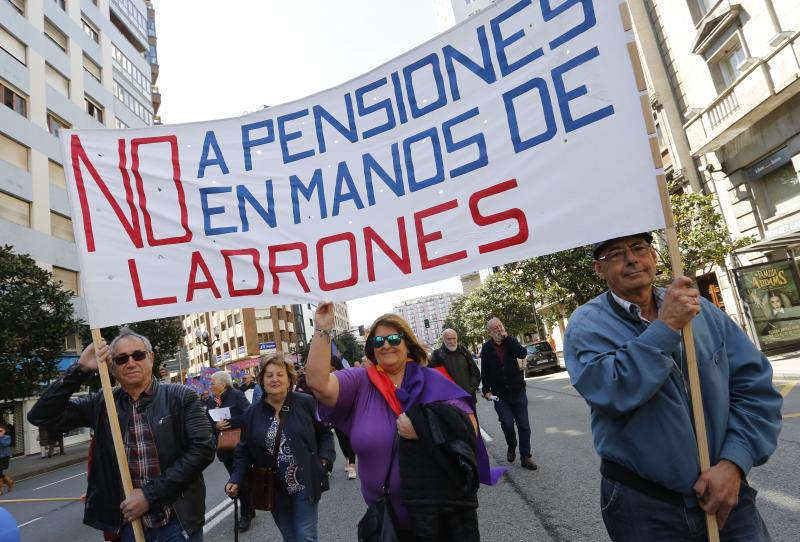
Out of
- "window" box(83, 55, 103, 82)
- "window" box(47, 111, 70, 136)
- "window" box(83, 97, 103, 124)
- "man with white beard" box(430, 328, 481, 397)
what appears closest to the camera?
"man with white beard" box(430, 328, 481, 397)

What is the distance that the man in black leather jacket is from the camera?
286 centimetres

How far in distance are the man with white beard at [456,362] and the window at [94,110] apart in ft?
106

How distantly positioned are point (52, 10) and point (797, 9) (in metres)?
33.7

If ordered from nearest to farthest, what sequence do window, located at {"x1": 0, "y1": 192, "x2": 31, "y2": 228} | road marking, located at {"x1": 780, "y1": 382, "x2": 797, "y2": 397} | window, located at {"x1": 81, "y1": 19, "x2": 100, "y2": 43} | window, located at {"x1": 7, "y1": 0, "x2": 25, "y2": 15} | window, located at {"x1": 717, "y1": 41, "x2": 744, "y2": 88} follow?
road marking, located at {"x1": 780, "y1": 382, "x2": 797, "y2": 397} < window, located at {"x1": 717, "y1": 41, "x2": 744, "y2": 88} < window, located at {"x1": 0, "y1": 192, "x2": 31, "y2": 228} < window, located at {"x1": 7, "y1": 0, "x2": 25, "y2": 15} < window, located at {"x1": 81, "y1": 19, "x2": 100, "y2": 43}

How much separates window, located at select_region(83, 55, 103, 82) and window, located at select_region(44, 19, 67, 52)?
205cm

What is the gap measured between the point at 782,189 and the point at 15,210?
29.6 meters

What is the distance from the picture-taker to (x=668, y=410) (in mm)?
1895

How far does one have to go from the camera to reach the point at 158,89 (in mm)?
50188

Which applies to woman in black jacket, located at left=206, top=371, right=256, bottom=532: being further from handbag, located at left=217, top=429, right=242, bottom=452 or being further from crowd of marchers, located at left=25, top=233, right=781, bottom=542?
crowd of marchers, located at left=25, top=233, right=781, bottom=542

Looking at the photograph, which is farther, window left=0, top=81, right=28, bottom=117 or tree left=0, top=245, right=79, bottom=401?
window left=0, top=81, right=28, bottom=117

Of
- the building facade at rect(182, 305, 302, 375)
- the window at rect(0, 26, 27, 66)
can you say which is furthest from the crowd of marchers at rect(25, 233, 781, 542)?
the building facade at rect(182, 305, 302, 375)

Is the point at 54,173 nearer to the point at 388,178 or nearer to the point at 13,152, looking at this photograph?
the point at 13,152

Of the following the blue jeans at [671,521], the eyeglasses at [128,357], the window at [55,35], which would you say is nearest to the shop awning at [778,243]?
the blue jeans at [671,521]

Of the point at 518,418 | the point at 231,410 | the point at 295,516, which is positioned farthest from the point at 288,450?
the point at 518,418
